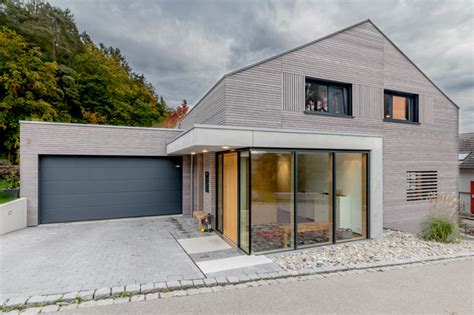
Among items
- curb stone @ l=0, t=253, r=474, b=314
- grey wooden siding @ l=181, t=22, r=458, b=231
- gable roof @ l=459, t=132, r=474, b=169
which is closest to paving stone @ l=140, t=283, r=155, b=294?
curb stone @ l=0, t=253, r=474, b=314

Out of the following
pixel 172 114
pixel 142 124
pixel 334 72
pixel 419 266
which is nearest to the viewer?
pixel 419 266

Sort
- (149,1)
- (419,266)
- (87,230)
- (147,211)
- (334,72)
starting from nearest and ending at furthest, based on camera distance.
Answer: (419,266) → (87,230) → (334,72) → (147,211) → (149,1)

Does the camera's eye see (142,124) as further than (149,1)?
Yes

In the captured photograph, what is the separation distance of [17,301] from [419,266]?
272 inches

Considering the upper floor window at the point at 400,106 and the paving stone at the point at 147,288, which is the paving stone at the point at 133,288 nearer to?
the paving stone at the point at 147,288

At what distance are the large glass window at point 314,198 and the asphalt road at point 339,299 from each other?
5.44 ft

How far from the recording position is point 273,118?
685cm

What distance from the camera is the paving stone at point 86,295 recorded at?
347 cm

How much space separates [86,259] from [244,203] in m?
3.43

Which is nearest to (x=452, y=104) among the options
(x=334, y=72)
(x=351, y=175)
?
(x=334, y=72)

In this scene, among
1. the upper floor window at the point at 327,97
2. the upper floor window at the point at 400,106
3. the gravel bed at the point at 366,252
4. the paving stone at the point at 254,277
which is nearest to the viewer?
the paving stone at the point at 254,277

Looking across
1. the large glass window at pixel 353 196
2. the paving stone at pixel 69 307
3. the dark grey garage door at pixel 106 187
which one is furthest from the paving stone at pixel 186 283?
the dark grey garage door at pixel 106 187

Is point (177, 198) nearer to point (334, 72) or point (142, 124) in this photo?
point (334, 72)

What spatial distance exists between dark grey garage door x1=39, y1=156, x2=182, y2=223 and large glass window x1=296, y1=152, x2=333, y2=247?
526 cm
